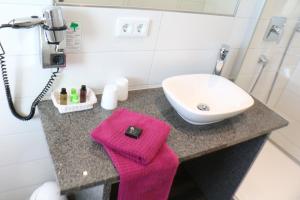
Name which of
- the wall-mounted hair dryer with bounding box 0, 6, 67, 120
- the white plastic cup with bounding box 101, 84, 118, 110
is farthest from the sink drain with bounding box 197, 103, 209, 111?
the wall-mounted hair dryer with bounding box 0, 6, 67, 120

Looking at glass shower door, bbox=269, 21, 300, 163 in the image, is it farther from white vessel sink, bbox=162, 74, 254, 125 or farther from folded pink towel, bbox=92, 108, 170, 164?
folded pink towel, bbox=92, 108, 170, 164

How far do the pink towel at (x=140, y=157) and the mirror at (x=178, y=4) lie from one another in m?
0.48

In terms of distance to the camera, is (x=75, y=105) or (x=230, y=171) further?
(x=230, y=171)

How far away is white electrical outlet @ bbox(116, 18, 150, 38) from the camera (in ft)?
3.67

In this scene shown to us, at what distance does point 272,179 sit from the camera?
2.10 metres

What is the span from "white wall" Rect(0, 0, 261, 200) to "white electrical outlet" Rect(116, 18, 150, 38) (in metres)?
0.03

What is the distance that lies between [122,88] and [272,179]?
1.60m

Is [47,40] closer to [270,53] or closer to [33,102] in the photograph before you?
[33,102]

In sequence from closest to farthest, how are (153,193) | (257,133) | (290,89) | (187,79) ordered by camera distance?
(153,193) < (257,133) < (187,79) < (290,89)

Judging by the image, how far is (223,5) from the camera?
140 centimetres

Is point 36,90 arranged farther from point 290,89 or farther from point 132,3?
point 290,89

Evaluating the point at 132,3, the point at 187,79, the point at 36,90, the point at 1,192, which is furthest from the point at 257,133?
the point at 1,192

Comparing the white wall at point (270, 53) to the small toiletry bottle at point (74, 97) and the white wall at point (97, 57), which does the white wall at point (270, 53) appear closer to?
the white wall at point (97, 57)

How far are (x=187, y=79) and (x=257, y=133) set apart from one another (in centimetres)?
44
